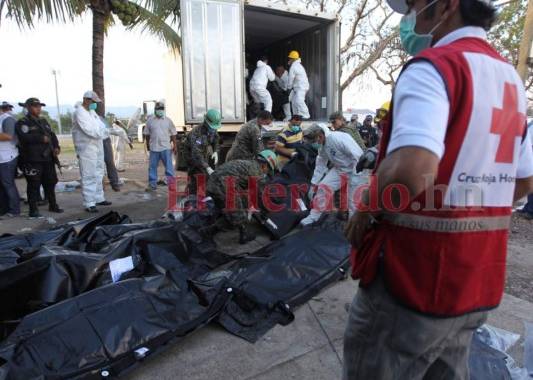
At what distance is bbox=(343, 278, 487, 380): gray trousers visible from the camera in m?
0.97

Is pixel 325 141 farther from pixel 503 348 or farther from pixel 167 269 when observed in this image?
pixel 503 348

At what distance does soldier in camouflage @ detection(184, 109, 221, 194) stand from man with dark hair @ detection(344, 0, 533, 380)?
4096 millimetres

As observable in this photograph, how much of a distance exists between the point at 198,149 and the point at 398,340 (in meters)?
4.31

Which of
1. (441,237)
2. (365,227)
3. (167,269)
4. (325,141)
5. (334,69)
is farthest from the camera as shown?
(334,69)

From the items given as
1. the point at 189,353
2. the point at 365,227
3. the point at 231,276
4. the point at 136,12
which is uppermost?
the point at 136,12

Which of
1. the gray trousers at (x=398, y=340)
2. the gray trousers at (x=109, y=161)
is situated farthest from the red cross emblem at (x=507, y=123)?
the gray trousers at (x=109, y=161)

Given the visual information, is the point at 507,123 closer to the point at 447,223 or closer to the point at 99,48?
the point at 447,223

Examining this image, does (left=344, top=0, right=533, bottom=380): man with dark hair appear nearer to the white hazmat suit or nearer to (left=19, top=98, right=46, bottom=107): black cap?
(left=19, top=98, right=46, bottom=107): black cap

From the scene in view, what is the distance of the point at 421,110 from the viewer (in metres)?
0.82

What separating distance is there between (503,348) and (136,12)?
816 cm

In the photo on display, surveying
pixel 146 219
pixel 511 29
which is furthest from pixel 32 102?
pixel 511 29

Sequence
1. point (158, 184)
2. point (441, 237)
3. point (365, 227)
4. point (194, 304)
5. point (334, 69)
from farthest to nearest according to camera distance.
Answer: point (158, 184) < point (334, 69) < point (194, 304) < point (365, 227) < point (441, 237)

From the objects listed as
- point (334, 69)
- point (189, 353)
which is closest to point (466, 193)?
point (189, 353)

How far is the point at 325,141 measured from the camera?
4508mm
